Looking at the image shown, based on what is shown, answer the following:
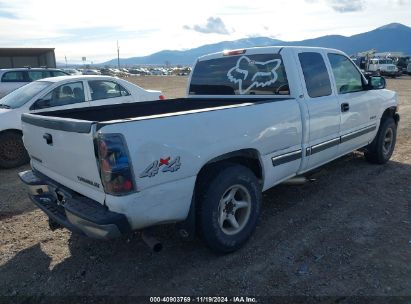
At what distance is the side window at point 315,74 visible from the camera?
14.7 ft

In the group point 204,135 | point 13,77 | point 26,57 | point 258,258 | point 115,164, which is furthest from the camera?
point 26,57

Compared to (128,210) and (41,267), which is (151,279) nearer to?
(128,210)

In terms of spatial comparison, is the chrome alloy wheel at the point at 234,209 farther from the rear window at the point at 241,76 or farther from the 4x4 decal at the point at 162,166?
the rear window at the point at 241,76

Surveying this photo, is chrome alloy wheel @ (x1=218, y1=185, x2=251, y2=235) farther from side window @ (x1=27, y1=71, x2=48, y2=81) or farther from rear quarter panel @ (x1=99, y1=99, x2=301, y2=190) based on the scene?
side window @ (x1=27, y1=71, x2=48, y2=81)

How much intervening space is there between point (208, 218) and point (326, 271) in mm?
1162

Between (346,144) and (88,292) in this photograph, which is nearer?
(88,292)

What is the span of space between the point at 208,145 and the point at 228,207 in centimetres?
77

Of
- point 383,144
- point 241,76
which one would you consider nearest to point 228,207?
point 241,76

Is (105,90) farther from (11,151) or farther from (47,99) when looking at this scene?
(11,151)

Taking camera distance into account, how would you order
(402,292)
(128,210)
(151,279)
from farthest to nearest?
(151,279) → (402,292) → (128,210)

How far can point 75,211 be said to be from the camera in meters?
2.94

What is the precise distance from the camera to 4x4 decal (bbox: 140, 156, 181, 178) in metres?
2.79

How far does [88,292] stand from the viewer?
313 cm

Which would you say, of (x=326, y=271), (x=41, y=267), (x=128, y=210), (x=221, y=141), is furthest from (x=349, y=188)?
(x=41, y=267)
